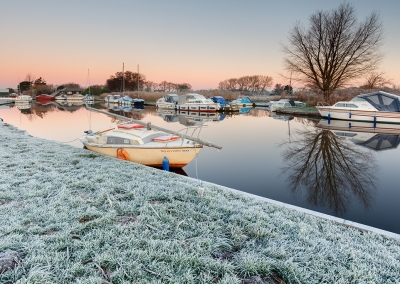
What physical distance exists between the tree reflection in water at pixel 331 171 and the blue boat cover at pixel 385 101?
40.4 feet

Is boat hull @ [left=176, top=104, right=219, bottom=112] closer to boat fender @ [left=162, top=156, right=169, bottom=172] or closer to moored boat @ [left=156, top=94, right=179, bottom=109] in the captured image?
moored boat @ [left=156, top=94, right=179, bottom=109]

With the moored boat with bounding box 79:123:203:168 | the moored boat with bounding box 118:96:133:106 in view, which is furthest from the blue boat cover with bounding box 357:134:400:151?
the moored boat with bounding box 118:96:133:106

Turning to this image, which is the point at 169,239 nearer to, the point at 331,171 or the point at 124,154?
the point at 124,154

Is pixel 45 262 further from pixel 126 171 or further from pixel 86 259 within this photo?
pixel 126 171

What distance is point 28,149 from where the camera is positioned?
979cm

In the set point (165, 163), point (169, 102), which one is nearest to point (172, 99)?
point (169, 102)

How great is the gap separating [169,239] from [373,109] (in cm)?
2643

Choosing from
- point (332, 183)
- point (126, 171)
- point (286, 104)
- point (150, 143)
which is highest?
point (286, 104)

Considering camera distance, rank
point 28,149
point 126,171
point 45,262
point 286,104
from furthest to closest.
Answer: point 286,104 < point 28,149 < point 126,171 < point 45,262

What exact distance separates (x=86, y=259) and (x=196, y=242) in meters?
1.39

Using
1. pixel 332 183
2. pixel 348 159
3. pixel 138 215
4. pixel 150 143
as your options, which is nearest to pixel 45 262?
pixel 138 215

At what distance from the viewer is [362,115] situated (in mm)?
24031

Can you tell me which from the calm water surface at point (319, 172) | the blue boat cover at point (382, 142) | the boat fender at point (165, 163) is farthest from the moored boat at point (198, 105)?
the boat fender at point (165, 163)

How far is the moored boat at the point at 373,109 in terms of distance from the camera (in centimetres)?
2314
